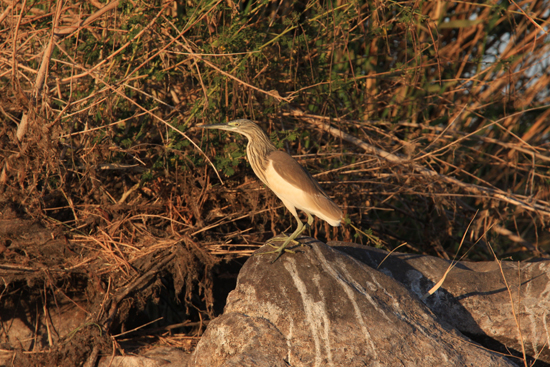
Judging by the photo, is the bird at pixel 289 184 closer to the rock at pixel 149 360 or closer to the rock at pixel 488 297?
the rock at pixel 488 297

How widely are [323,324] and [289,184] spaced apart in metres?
0.90

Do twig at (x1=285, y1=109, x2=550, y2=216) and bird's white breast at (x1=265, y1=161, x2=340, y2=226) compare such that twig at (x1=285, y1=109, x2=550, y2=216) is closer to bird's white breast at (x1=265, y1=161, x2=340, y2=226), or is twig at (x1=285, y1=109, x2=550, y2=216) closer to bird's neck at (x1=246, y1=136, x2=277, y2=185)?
bird's neck at (x1=246, y1=136, x2=277, y2=185)

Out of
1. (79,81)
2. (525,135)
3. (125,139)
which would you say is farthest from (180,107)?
(525,135)

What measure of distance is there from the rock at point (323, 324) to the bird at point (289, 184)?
22 centimetres

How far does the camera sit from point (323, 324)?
280 cm

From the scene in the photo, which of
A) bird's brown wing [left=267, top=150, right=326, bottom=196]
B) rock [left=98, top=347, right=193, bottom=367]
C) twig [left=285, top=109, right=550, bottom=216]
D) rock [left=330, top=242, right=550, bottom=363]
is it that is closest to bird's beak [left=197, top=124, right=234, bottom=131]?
bird's brown wing [left=267, top=150, right=326, bottom=196]

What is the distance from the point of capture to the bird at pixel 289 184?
319 cm

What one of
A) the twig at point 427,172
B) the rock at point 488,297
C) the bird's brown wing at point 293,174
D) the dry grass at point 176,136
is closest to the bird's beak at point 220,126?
the dry grass at point 176,136

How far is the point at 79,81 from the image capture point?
153 inches

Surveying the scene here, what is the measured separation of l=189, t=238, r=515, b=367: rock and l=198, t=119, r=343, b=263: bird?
0.22 meters

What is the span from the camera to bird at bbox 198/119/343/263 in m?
3.19

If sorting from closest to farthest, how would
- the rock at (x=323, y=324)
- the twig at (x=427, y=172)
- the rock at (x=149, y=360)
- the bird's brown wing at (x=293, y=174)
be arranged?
1. the rock at (x=323, y=324)
2. the bird's brown wing at (x=293, y=174)
3. the rock at (x=149, y=360)
4. the twig at (x=427, y=172)

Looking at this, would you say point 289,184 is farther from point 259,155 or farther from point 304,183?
point 259,155

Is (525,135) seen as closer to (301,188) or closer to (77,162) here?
(301,188)
